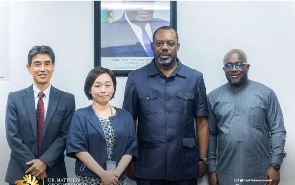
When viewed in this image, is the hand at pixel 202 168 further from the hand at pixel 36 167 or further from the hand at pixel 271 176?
the hand at pixel 36 167

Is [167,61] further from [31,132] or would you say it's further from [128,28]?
[31,132]

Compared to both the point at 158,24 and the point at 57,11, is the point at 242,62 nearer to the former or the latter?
the point at 158,24

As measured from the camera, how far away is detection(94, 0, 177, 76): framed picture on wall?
267 cm

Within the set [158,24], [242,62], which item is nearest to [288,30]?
[242,62]

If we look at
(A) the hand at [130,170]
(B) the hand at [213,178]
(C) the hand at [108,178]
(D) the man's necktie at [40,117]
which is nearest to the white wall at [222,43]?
(B) the hand at [213,178]

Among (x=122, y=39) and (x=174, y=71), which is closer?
(x=174, y=71)

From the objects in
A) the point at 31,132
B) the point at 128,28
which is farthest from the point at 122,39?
the point at 31,132

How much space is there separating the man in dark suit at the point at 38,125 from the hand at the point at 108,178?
16.0 inches

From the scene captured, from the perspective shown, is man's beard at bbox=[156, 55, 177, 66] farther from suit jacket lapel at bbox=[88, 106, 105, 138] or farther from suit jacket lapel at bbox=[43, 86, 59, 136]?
suit jacket lapel at bbox=[43, 86, 59, 136]

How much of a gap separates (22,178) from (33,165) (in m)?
0.11

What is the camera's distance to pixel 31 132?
7.66 ft

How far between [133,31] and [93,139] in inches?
35.6

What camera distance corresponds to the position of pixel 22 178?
2320 mm

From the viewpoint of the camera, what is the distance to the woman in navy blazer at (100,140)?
6.91 ft
